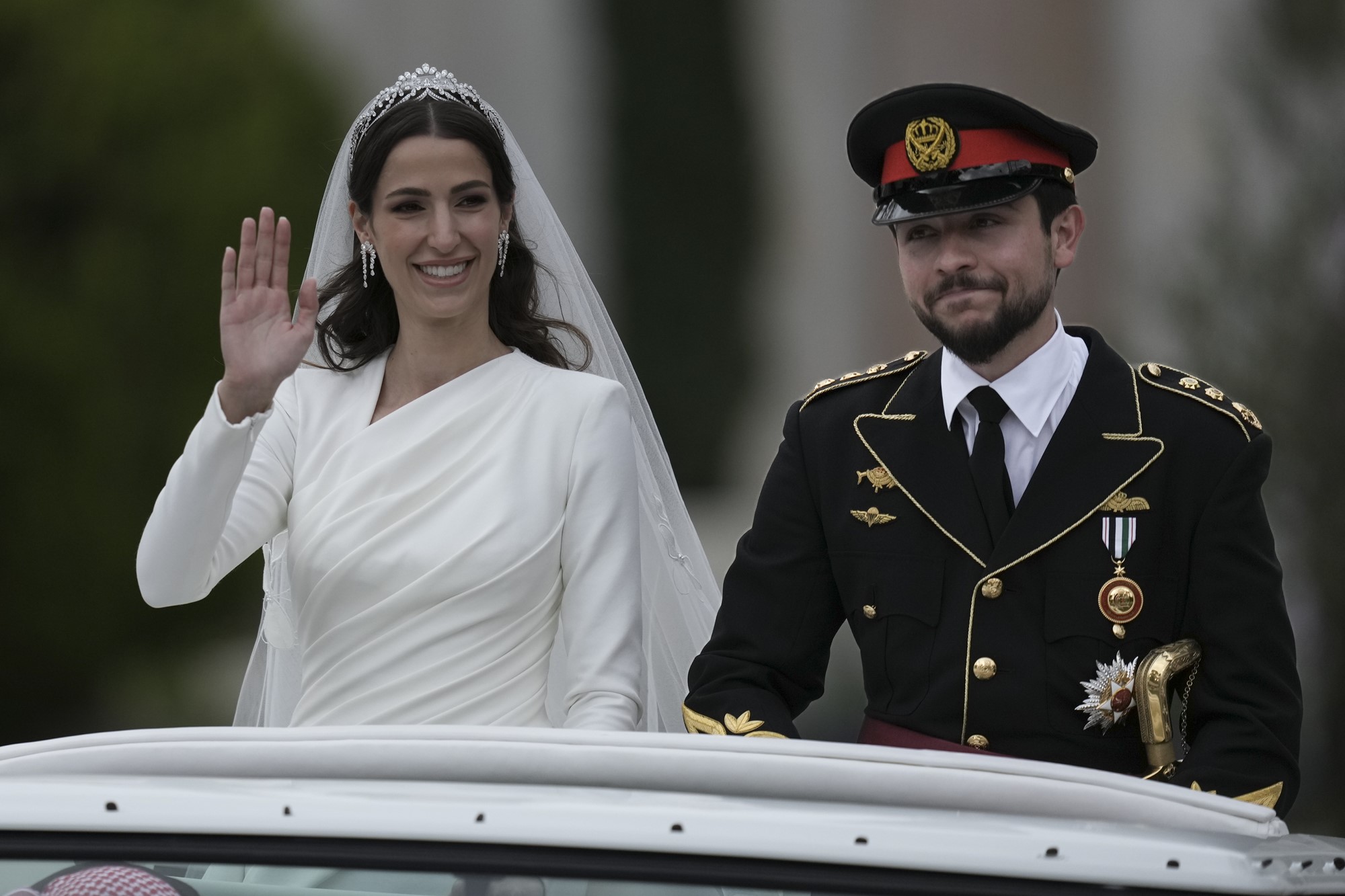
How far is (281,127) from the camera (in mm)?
8602

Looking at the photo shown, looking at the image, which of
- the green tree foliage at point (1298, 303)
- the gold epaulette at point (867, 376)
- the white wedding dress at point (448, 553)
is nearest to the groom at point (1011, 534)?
the gold epaulette at point (867, 376)

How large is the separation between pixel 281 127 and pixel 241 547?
605 cm

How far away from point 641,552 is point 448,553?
1.67 ft

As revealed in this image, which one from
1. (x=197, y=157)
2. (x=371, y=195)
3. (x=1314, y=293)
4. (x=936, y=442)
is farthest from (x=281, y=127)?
(x=936, y=442)

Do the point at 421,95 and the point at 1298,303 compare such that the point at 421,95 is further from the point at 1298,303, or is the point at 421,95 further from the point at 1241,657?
the point at 1298,303

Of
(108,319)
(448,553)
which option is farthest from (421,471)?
(108,319)

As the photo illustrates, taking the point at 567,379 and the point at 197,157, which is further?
the point at 197,157

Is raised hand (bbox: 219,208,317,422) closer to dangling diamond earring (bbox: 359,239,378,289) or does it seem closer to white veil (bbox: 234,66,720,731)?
dangling diamond earring (bbox: 359,239,378,289)

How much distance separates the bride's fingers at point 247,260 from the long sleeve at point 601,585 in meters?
0.65

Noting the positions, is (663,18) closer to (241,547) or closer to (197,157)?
(197,157)

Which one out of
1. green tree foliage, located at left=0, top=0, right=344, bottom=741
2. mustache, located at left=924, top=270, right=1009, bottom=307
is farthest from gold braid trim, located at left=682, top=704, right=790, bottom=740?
green tree foliage, located at left=0, top=0, right=344, bottom=741

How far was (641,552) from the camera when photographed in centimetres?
335

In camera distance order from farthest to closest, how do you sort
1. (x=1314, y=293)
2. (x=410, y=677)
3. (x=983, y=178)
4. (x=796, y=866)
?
(x=1314, y=293) → (x=410, y=677) → (x=983, y=178) → (x=796, y=866)

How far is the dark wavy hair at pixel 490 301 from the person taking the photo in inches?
124
